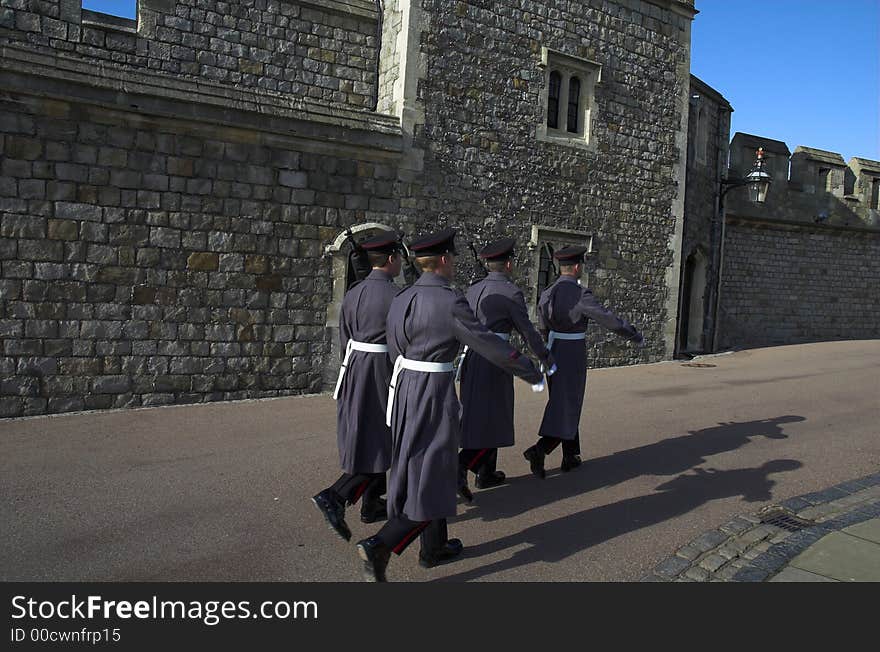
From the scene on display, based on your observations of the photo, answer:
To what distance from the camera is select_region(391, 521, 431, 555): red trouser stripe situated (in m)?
3.75

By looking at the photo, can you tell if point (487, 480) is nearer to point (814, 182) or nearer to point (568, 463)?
point (568, 463)

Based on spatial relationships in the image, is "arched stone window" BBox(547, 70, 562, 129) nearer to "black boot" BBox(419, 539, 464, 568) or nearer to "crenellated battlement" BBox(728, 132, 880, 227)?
"crenellated battlement" BBox(728, 132, 880, 227)

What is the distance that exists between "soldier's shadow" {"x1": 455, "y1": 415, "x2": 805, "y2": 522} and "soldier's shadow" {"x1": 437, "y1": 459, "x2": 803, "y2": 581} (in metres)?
0.32

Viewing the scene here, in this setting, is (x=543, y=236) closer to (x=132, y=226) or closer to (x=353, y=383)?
(x=132, y=226)

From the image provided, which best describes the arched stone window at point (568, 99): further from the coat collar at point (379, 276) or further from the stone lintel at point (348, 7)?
Result: the coat collar at point (379, 276)

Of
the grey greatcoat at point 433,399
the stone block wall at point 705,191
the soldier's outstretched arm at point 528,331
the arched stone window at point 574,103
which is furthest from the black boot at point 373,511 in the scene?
the stone block wall at point 705,191

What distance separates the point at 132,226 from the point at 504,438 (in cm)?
529

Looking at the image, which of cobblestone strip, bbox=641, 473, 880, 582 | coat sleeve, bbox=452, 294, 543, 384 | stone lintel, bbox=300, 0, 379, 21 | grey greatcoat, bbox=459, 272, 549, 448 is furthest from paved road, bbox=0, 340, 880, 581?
stone lintel, bbox=300, 0, 379, 21

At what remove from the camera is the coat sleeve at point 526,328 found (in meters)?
4.79

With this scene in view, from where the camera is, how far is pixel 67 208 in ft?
25.5

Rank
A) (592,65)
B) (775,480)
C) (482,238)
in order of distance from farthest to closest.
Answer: (592,65), (482,238), (775,480)

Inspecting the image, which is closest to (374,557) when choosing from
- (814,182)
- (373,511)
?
(373,511)

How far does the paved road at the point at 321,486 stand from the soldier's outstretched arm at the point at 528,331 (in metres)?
1.11

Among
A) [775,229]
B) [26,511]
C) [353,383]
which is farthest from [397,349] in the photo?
[775,229]
